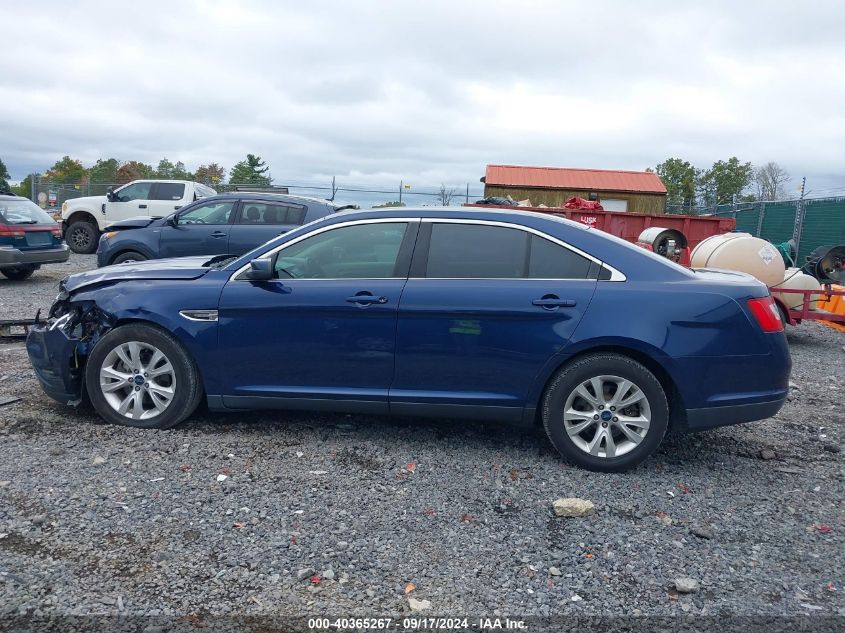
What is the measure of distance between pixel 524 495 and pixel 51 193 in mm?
32160

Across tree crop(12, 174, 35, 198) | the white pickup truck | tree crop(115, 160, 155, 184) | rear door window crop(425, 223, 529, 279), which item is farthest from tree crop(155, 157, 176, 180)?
rear door window crop(425, 223, 529, 279)

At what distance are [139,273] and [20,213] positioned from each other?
857cm

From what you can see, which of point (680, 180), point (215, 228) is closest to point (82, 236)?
point (215, 228)

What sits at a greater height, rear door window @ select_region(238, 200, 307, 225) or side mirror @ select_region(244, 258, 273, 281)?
rear door window @ select_region(238, 200, 307, 225)

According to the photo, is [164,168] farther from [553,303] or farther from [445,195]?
[553,303]

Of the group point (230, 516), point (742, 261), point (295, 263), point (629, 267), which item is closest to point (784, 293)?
point (742, 261)

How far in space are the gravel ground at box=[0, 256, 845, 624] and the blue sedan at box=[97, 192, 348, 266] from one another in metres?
5.44

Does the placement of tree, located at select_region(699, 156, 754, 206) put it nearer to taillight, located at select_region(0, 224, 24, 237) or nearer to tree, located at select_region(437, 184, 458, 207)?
tree, located at select_region(437, 184, 458, 207)

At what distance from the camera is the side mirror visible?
454cm

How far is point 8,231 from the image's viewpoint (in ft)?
37.8

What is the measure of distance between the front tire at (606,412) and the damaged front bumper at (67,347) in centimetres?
307

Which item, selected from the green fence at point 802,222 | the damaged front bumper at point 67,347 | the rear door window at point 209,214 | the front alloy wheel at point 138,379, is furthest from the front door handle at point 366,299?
the green fence at point 802,222

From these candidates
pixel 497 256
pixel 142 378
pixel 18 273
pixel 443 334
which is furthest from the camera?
pixel 18 273

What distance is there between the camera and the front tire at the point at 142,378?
15.4 ft
